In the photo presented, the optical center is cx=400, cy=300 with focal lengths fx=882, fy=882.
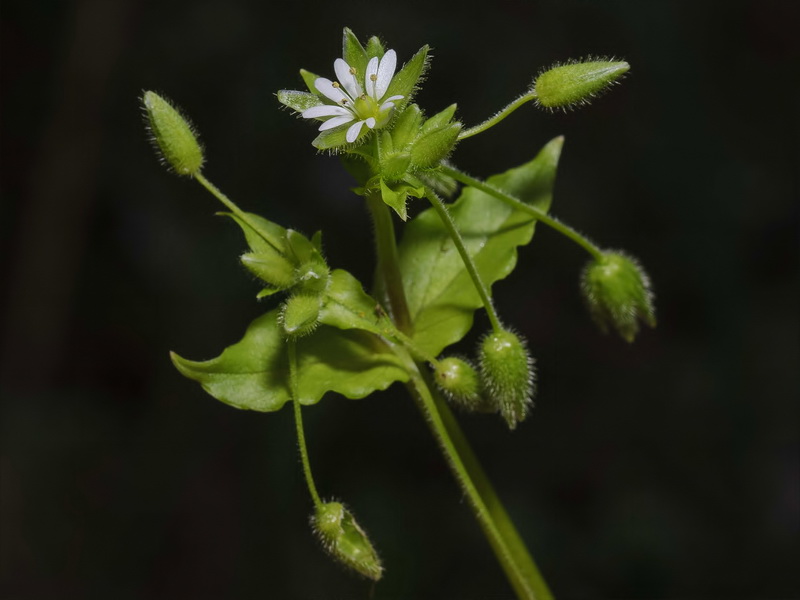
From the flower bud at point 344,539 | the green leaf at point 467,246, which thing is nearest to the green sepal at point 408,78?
the green leaf at point 467,246

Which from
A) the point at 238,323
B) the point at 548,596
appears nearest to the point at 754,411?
the point at 238,323

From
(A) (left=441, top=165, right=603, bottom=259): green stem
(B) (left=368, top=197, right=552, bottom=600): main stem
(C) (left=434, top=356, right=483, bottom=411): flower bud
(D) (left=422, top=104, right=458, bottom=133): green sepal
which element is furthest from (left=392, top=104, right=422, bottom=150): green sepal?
(C) (left=434, top=356, right=483, bottom=411): flower bud

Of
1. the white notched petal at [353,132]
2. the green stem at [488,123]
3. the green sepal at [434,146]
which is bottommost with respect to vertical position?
the green stem at [488,123]

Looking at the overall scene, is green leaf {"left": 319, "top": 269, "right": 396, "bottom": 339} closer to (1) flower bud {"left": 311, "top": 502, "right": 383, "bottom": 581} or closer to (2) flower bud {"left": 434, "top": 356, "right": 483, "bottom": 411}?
(2) flower bud {"left": 434, "top": 356, "right": 483, "bottom": 411}

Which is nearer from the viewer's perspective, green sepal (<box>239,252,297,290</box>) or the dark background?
green sepal (<box>239,252,297,290</box>)

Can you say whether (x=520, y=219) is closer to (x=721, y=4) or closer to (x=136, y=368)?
(x=136, y=368)

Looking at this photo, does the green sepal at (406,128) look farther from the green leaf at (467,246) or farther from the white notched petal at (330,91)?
the green leaf at (467,246)

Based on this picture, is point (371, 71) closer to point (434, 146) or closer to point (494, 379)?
point (434, 146)
